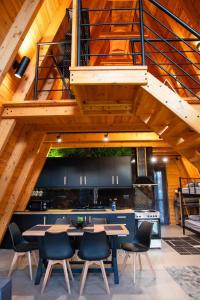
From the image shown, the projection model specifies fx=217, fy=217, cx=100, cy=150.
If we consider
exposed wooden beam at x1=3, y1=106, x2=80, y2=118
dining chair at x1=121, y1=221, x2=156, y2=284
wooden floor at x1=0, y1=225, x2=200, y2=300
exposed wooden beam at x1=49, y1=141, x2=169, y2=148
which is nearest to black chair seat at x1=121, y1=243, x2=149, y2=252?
dining chair at x1=121, y1=221, x2=156, y2=284

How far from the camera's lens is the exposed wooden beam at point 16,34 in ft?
8.82

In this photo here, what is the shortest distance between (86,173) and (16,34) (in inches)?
161

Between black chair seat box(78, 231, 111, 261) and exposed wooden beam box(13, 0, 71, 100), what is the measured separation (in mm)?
2504

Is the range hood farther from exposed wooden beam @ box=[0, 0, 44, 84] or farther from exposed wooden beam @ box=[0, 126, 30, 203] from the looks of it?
exposed wooden beam @ box=[0, 0, 44, 84]

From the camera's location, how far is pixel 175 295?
2.81 meters

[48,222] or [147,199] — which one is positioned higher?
[147,199]

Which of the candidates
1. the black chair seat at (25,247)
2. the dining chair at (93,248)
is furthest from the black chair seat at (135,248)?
the black chair seat at (25,247)

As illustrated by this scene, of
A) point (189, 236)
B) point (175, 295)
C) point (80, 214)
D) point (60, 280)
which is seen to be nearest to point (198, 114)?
point (175, 295)

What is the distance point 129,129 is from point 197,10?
2399 millimetres

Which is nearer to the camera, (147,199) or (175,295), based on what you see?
(175,295)

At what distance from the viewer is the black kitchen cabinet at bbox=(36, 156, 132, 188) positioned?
20.0 ft

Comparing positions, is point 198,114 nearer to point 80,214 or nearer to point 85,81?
point 85,81

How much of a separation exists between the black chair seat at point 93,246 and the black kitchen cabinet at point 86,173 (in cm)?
309

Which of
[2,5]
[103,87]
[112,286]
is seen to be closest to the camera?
[103,87]
